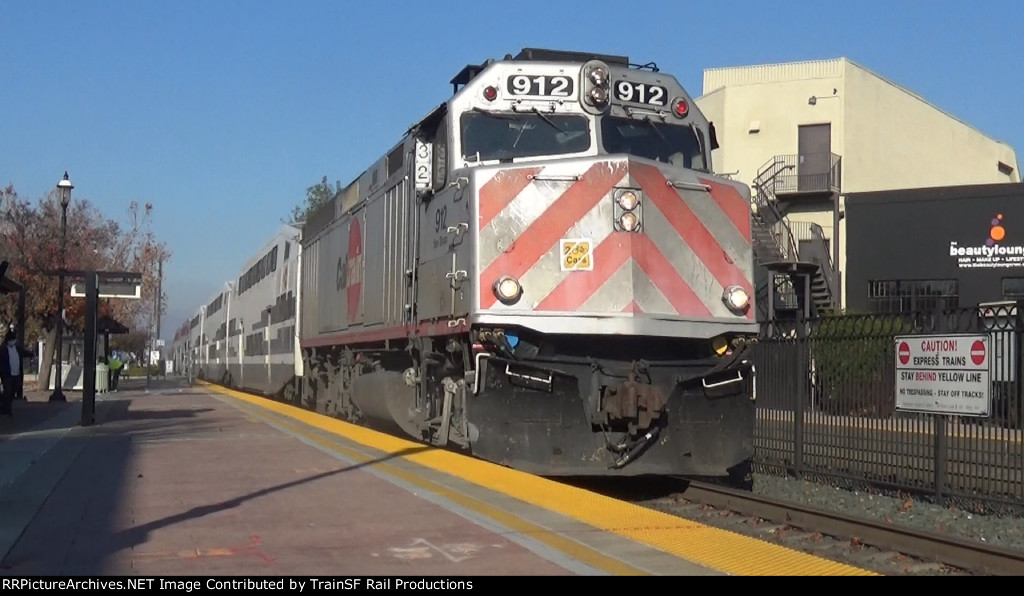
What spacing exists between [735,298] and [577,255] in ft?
5.31

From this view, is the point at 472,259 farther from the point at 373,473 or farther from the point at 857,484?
the point at 857,484

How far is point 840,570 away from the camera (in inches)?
231

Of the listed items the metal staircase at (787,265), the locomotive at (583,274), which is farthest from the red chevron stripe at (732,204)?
the metal staircase at (787,265)

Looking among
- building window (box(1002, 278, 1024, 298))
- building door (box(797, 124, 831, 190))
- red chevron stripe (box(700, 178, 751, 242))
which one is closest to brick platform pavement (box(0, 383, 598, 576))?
red chevron stripe (box(700, 178, 751, 242))

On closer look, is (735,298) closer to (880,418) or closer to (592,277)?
(592,277)

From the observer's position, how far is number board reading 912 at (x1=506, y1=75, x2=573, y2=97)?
1082cm

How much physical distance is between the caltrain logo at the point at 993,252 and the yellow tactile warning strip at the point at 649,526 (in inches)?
928

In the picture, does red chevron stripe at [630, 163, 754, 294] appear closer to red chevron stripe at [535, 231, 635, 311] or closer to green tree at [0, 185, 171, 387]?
red chevron stripe at [535, 231, 635, 311]

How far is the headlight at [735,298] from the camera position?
10391 mm

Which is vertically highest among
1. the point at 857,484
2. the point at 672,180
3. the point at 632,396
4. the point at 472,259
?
the point at 672,180

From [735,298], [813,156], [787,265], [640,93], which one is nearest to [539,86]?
[640,93]

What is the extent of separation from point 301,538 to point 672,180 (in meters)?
5.19

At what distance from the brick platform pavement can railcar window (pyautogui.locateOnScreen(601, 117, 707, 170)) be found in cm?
406

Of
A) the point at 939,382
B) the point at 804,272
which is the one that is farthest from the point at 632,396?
the point at 804,272
